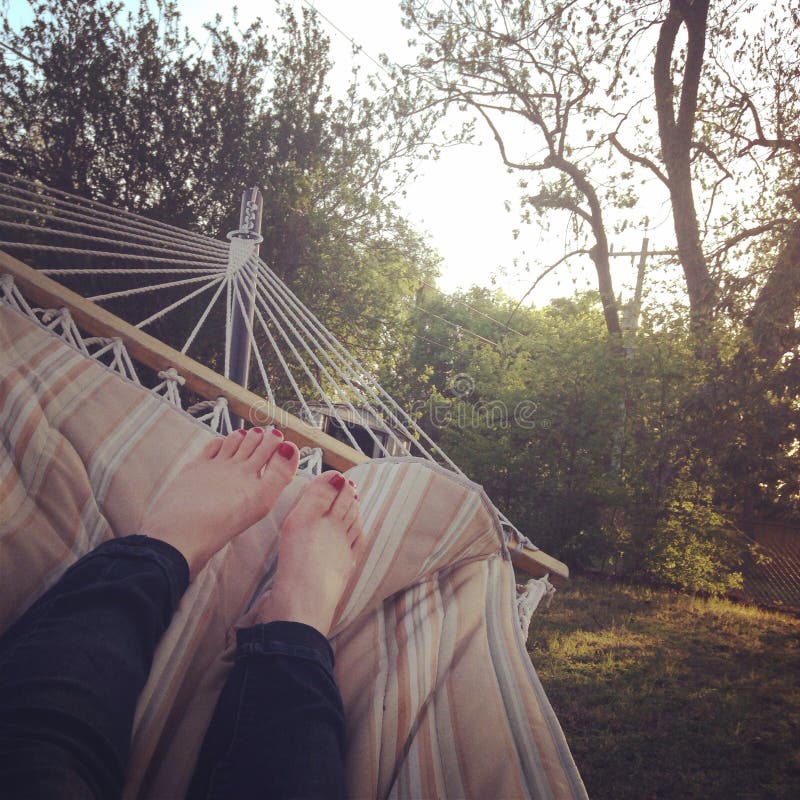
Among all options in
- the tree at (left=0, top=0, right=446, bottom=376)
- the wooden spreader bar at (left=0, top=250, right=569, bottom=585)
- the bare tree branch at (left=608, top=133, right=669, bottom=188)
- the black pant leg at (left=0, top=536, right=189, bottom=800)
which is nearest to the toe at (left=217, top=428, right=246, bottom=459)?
the wooden spreader bar at (left=0, top=250, right=569, bottom=585)

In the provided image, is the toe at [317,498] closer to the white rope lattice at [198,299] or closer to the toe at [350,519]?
the toe at [350,519]

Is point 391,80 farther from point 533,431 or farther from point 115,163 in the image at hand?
point 533,431

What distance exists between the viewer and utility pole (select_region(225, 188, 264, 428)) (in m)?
1.87

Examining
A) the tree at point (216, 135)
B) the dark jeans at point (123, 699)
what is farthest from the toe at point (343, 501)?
the tree at point (216, 135)

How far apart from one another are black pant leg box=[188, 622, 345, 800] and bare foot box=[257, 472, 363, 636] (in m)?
0.09

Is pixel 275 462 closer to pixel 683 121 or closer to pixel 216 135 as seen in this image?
pixel 216 135

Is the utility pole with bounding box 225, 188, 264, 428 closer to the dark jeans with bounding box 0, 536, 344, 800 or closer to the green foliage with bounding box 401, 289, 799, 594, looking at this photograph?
the dark jeans with bounding box 0, 536, 344, 800

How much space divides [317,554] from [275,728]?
1.17 ft

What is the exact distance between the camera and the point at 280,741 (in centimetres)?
50

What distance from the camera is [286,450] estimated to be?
3.80 feet

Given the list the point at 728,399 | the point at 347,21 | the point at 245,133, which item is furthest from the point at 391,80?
the point at 728,399

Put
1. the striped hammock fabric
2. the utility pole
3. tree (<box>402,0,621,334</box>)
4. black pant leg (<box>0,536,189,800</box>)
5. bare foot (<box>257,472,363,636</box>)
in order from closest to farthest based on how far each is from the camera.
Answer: black pant leg (<box>0,536,189,800</box>) → the striped hammock fabric → bare foot (<box>257,472,363,636</box>) → the utility pole → tree (<box>402,0,621,334</box>)

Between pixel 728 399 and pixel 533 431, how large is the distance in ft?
5.26

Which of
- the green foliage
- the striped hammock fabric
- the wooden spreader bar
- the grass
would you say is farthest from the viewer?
the green foliage
